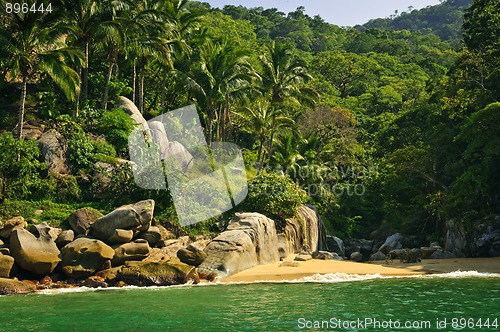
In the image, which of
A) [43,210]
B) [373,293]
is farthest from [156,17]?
[373,293]

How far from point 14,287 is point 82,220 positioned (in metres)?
4.93

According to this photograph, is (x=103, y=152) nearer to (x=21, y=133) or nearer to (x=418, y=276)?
(x=21, y=133)

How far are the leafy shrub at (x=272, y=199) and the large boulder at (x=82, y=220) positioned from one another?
7662 millimetres

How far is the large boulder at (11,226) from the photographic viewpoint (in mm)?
19156

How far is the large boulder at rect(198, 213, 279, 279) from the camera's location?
19219 mm

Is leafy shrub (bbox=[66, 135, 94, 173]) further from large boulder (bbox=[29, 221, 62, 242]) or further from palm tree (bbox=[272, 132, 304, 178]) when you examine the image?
palm tree (bbox=[272, 132, 304, 178])

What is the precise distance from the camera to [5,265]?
17.3 meters

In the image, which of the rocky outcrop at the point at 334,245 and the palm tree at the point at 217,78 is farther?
the rocky outcrop at the point at 334,245

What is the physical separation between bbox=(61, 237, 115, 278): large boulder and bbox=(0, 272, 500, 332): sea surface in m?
1.28

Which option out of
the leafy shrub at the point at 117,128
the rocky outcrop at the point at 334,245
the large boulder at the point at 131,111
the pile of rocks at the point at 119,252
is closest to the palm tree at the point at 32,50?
the leafy shrub at the point at 117,128

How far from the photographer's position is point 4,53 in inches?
973

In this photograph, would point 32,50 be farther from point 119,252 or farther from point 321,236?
point 321,236

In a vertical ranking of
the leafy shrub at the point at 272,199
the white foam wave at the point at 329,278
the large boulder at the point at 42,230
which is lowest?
the white foam wave at the point at 329,278

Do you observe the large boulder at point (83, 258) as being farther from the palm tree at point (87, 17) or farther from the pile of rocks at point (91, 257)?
the palm tree at point (87, 17)
